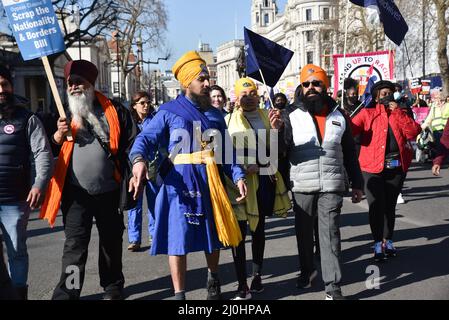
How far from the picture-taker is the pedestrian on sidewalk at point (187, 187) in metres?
4.72

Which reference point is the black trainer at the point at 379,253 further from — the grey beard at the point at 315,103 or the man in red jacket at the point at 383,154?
the grey beard at the point at 315,103

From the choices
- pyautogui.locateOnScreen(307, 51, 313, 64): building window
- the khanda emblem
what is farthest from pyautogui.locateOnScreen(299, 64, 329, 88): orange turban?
pyautogui.locateOnScreen(307, 51, 313, 64): building window

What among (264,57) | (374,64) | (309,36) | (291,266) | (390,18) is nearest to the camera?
(264,57)

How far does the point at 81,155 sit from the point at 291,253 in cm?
321

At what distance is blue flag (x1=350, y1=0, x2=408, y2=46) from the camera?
8.34 metres

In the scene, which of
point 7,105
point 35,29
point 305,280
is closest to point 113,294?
point 305,280

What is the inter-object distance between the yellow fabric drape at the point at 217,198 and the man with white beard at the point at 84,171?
703 millimetres

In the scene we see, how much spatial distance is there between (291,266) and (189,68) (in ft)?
9.08

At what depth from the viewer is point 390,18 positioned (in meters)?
8.48

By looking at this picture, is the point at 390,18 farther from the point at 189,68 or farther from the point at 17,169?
the point at 17,169

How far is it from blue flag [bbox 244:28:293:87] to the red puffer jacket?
1.07 m

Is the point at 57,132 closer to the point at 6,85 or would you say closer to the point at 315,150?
the point at 6,85

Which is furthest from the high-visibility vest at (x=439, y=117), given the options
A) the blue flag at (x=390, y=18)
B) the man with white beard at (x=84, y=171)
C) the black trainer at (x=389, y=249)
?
the man with white beard at (x=84, y=171)
